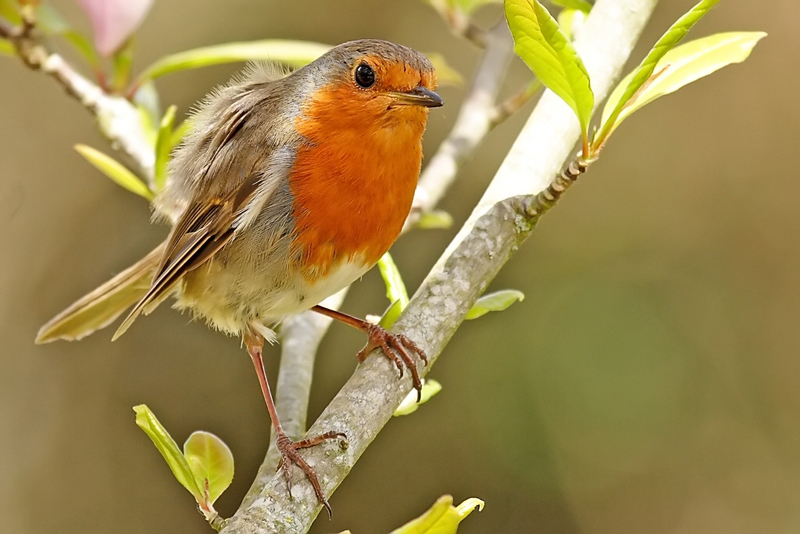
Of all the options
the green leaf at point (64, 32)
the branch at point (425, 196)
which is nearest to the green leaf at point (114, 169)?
the green leaf at point (64, 32)

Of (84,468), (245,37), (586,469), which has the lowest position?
(586,469)

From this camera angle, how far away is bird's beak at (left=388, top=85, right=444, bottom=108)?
2582 mm

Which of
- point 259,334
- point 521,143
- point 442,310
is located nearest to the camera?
point 442,310

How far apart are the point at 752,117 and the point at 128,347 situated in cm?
362

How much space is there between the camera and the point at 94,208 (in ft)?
17.2

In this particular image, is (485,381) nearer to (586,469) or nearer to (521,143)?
(586,469)

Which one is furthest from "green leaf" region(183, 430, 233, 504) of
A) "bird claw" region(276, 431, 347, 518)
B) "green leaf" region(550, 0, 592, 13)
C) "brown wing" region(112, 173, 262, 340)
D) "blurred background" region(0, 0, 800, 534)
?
"blurred background" region(0, 0, 800, 534)

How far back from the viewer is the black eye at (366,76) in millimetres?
2699

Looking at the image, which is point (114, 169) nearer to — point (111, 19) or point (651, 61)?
point (111, 19)

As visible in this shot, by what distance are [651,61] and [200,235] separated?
59.2 inches

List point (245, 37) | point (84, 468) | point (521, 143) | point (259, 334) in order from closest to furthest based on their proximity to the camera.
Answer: point (521, 143) < point (259, 334) < point (84, 468) < point (245, 37)

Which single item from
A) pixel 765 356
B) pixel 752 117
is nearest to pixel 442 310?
pixel 765 356

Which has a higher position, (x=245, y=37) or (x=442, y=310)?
(x=245, y=37)

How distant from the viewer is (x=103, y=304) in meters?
3.29
